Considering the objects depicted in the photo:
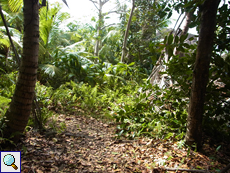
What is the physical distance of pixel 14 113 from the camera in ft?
4.94

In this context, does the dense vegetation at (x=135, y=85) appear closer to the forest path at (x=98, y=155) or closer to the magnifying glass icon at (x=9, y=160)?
the forest path at (x=98, y=155)

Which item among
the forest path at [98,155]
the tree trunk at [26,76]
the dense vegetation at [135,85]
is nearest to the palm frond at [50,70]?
the dense vegetation at [135,85]

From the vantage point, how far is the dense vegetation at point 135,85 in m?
1.73

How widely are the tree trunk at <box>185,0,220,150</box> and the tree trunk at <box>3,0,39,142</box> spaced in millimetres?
1502

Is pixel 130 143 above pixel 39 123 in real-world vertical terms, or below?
below

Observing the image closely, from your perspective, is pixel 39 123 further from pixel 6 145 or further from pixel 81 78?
pixel 81 78

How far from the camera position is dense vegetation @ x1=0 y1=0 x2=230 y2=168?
1726 millimetres

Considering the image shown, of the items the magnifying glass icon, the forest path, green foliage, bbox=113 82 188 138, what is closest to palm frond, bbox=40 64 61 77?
the forest path

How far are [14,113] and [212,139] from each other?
2.28 metres

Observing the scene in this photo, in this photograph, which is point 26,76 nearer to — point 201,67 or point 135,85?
point 201,67

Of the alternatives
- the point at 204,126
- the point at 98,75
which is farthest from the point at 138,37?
the point at 204,126

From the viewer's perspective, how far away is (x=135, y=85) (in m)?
4.90

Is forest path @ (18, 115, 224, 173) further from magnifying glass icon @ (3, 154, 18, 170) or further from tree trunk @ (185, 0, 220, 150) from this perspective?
tree trunk @ (185, 0, 220, 150)

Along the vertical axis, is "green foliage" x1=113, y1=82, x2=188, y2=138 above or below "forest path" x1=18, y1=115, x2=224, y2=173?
above
